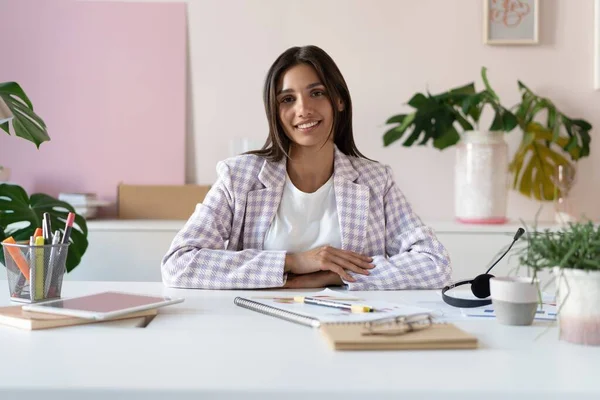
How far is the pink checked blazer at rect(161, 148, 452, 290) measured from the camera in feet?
5.73

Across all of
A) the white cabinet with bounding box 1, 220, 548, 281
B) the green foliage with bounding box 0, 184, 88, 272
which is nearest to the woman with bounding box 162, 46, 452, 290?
the green foliage with bounding box 0, 184, 88, 272

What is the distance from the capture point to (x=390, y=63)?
3418mm

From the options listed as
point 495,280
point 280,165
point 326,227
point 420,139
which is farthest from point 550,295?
point 420,139

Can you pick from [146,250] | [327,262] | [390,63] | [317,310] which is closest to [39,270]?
[317,310]

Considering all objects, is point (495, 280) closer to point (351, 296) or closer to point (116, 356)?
point (351, 296)

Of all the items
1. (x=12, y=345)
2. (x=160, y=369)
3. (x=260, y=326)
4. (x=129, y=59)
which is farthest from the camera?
(x=129, y=59)

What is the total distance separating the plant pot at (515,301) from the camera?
1.23 m

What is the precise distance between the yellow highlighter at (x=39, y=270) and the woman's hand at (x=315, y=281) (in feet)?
1.87

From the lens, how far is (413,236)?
197 centimetres

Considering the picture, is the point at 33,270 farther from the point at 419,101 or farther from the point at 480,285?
the point at 419,101

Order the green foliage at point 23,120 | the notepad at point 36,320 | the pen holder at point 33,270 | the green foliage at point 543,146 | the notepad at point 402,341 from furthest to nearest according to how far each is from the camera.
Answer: the green foliage at point 543,146 → the green foliage at point 23,120 → the pen holder at point 33,270 → the notepad at point 36,320 → the notepad at point 402,341

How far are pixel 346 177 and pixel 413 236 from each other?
0.88 feet

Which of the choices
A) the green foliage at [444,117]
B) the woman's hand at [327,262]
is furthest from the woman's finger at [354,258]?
the green foliage at [444,117]

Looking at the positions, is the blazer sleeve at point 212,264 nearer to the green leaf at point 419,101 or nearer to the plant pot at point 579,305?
the plant pot at point 579,305
